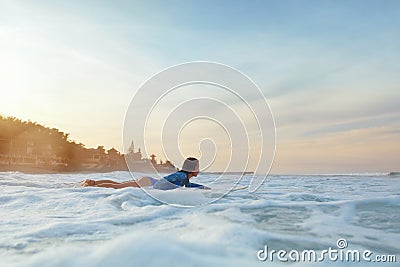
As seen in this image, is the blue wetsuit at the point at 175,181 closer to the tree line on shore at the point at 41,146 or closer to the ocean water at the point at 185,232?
the ocean water at the point at 185,232

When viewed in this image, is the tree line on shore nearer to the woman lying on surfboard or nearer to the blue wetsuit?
the woman lying on surfboard

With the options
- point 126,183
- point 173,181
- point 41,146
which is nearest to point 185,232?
point 173,181

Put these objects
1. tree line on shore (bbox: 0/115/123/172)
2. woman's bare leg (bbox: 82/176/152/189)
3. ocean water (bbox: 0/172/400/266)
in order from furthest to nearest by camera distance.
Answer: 1. tree line on shore (bbox: 0/115/123/172)
2. woman's bare leg (bbox: 82/176/152/189)
3. ocean water (bbox: 0/172/400/266)

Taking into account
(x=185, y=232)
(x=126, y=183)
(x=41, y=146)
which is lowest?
(x=185, y=232)

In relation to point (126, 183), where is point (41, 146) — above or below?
above

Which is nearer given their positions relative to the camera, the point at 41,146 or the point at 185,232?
the point at 185,232

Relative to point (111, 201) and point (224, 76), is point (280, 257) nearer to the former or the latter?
point (111, 201)

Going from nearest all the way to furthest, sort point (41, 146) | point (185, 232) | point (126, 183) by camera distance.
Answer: point (185, 232), point (126, 183), point (41, 146)

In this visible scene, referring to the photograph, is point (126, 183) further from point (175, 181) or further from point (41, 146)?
point (41, 146)

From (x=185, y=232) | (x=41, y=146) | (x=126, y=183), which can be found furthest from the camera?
(x=41, y=146)

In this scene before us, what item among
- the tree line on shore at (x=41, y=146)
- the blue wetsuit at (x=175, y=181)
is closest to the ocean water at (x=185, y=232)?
the blue wetsuit at (x=175, y=181)

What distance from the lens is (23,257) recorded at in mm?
2008

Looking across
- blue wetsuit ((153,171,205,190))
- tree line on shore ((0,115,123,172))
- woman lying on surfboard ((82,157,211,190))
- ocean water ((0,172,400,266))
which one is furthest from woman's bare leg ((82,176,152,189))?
tree line on shore ((0,115,123,172))

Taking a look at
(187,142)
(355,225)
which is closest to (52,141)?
(187,142)
